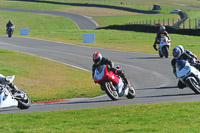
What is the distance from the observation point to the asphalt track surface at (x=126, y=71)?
15266 millimetres

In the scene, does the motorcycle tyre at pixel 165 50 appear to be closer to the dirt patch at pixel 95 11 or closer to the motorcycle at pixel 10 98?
the motorcycle at pixel 10 98

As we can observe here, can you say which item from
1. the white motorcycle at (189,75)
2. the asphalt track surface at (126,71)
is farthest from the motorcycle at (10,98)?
the white motorcycle at (189,75)

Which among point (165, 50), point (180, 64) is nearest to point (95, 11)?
point (165, 50)

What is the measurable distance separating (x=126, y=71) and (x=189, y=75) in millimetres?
9604

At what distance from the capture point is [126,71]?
25.5m

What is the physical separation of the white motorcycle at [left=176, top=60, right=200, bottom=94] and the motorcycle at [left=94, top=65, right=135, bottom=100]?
5.76 feet

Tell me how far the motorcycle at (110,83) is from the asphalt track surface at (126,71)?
0.83 feet

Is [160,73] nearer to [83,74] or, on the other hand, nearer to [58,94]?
[83,74]

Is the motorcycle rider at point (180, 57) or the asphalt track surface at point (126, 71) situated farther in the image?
the motorcycle rider at point (180, 57)

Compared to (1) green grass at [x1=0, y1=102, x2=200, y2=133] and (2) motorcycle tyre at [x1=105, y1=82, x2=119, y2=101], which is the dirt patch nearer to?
(2) motorcycle tyre at [x1=105, y1=82, x2=119, y2=101]

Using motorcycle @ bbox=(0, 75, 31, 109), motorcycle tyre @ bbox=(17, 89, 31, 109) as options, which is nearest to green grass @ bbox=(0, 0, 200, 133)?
motorcycle @ bbox=(0, 75, 31, 109)

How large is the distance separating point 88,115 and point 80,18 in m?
81.4

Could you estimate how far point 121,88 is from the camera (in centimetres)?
1571

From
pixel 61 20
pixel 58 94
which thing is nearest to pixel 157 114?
pixel 58 94
